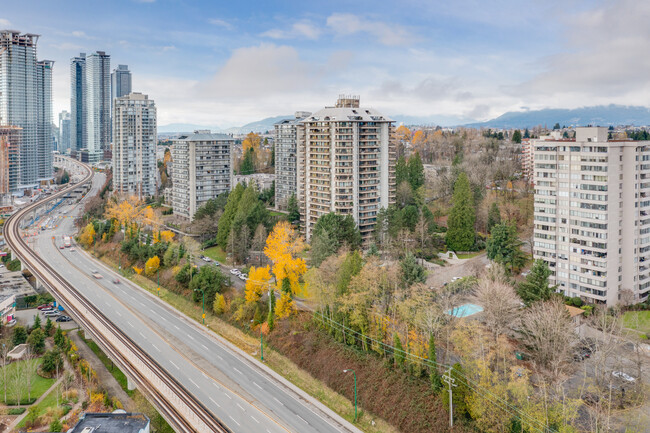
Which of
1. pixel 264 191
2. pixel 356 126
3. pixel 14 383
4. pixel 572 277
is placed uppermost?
pixel 356 126

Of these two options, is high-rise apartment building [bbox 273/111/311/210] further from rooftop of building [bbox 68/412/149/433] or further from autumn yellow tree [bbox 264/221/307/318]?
rooftop of building [bbox 68/412/149/433]

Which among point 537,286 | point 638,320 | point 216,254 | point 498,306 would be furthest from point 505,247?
point 216,254

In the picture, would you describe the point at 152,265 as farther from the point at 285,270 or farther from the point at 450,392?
the point at 450,392

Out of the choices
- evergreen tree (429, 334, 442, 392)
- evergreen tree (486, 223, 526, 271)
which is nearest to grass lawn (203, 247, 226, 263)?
evergreen tree (486, 223, 526, 271)

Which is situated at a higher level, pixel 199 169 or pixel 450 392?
pixel 199 169

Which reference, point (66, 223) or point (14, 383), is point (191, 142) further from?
point (14, 383)

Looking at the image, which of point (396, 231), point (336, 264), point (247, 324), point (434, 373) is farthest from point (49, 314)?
point (434, 373)

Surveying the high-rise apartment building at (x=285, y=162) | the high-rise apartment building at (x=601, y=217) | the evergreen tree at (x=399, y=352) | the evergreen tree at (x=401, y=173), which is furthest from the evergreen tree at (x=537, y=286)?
the high-rise apartment building at (x=285, y=162)
